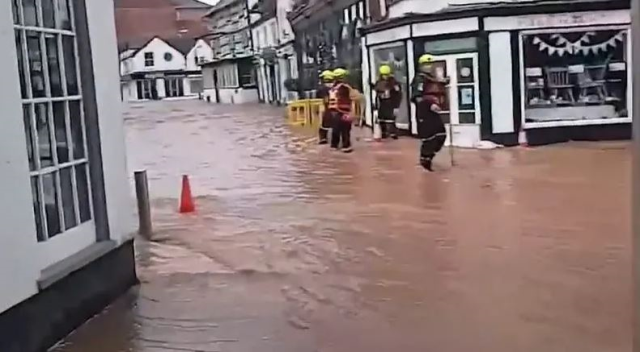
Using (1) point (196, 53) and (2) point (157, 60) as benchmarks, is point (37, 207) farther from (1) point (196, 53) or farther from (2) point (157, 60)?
(1) point (196, 53)

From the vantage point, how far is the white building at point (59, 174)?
20.7 feet

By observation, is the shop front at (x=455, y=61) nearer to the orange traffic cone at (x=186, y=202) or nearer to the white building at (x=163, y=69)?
the orange traffic cone at (x=186, y=202)

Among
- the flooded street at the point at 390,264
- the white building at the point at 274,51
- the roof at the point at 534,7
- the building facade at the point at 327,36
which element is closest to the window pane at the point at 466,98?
the roof at the point at 534,7

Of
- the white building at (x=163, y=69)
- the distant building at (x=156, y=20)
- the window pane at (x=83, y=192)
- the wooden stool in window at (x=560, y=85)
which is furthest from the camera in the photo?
the distant building at (x=156, y=20)

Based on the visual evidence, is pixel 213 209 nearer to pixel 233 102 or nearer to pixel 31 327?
pixel 31 327

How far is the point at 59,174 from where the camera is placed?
290 inches

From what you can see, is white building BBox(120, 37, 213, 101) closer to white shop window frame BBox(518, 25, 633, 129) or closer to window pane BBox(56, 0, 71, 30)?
white shop window frame BBox(518, 25, 633, 129)

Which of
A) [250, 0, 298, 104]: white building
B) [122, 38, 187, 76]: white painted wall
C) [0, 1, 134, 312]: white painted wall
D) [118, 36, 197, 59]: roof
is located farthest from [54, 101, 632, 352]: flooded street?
[118, 36, 197, 59]: roof

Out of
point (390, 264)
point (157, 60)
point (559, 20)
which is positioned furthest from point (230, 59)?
point (390, 264)

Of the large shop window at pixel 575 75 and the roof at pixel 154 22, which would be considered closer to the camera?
the large shop window at pixel 575 75

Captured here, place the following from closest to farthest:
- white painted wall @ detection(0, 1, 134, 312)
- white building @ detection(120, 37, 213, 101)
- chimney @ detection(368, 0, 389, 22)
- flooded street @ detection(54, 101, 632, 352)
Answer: white painted wall @ detection(0, 1, 134, 312) < flooded street @ detection(54, 101, 632, 352) < chimney @ detection(368, 0, 389, 22) < white building @ detection(120, 37, 213, 101)

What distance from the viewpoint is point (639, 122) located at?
9.53 feet

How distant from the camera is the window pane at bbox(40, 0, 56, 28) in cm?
733

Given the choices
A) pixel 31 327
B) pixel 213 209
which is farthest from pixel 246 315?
pixel 213 209
